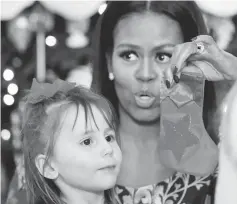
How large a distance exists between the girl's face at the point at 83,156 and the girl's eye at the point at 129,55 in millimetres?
275

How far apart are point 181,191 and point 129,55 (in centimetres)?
48

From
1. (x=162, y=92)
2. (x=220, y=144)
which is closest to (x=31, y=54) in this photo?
(x=162, y=92)

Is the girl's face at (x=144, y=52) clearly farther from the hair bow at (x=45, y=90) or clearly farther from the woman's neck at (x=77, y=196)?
the woman's neck at (x=77, y=196)

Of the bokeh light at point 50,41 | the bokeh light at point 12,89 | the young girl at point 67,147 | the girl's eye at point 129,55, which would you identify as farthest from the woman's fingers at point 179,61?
the bokeh light at point 12,89

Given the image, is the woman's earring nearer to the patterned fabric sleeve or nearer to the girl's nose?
the girl's nose

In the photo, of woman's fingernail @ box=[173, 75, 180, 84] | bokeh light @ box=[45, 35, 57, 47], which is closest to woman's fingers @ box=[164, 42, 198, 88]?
woman's fingernail @ box=[173, 75, 180, 84]

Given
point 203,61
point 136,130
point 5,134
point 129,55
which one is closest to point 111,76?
point 129,55

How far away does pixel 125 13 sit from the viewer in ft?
4.60

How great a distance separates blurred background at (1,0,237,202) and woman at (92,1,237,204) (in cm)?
5

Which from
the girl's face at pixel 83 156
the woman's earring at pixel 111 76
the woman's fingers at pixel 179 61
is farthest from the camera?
the woman's earring at pixel 111 76

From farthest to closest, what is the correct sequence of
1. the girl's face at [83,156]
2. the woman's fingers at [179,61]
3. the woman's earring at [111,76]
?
1. the woman's earring at [111,76]
2. the woman's fingers at [179,61]
3. the girl's face at [83,156]

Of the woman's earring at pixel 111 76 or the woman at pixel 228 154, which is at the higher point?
the woman's earring at pixel 111 76

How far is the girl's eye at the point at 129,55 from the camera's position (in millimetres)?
1397

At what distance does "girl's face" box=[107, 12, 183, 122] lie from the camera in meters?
1.39
